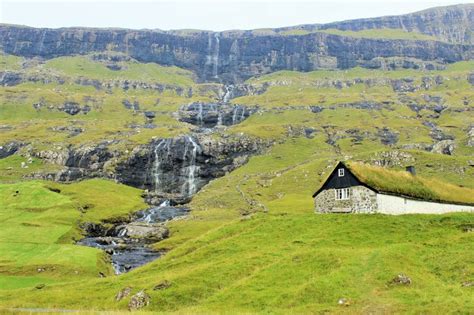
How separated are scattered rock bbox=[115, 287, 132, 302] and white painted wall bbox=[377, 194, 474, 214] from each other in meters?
34.7

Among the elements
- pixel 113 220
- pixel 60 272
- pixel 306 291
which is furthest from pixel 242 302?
pixel 113 220

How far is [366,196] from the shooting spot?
223 feet

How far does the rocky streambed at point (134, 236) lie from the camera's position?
98.7 metres

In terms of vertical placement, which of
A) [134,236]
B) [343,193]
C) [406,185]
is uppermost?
[406,185]

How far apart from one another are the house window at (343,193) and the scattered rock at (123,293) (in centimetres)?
3343

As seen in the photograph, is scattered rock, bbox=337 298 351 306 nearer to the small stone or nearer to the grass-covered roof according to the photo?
the small stone

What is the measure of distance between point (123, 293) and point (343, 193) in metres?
34.5

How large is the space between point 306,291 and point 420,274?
9.70 m

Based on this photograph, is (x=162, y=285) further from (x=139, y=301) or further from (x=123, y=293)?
(x=123, y=293)

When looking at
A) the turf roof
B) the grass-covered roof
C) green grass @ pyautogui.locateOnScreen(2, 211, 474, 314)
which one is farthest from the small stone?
the grass-covered roof

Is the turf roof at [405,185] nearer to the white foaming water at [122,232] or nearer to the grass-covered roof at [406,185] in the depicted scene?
the grass-covered roof at [406,185]

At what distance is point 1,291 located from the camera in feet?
202

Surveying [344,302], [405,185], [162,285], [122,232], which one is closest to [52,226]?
[122,232]

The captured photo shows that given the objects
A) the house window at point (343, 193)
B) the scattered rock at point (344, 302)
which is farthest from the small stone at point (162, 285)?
the house window at point (343, 193)
